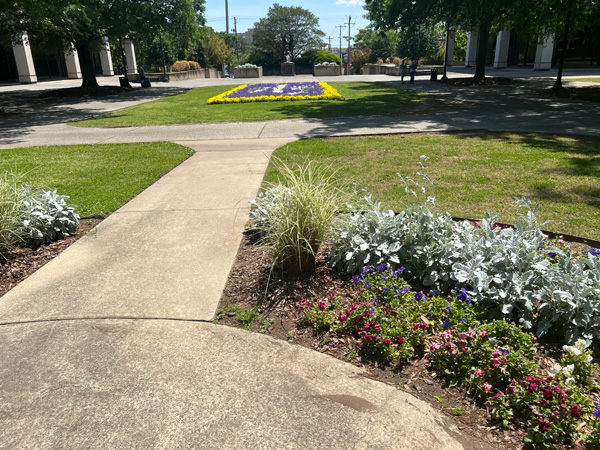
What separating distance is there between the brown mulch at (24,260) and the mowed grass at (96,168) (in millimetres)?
929

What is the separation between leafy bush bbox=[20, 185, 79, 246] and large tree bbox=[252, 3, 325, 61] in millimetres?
65822

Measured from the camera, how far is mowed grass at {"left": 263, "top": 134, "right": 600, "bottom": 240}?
212 inches

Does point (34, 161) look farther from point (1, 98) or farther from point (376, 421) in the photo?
point (1, 98)

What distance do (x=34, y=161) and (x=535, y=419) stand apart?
31.7 feet

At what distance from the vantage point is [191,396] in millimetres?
2549

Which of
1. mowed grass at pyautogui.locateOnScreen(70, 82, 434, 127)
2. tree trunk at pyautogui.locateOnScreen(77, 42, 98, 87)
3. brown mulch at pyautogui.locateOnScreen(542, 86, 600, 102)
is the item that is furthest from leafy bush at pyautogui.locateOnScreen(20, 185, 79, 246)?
tree trunk at pyautogui.locateOnScreen(77, 42, 98, 87)

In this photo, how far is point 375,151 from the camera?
8.88 metres

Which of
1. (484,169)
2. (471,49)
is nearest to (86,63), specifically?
(484,169)

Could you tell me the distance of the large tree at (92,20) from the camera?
1755 cm

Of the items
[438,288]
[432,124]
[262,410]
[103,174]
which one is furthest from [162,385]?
[432,124]

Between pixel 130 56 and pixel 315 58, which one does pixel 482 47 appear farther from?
pixel 130 56

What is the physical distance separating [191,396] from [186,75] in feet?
155

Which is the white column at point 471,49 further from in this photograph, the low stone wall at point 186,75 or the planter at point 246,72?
the low stone wall at point 186,75

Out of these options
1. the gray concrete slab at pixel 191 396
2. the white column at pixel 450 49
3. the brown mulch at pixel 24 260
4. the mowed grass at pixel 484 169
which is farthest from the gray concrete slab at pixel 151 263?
the white column at pixel 450 49
